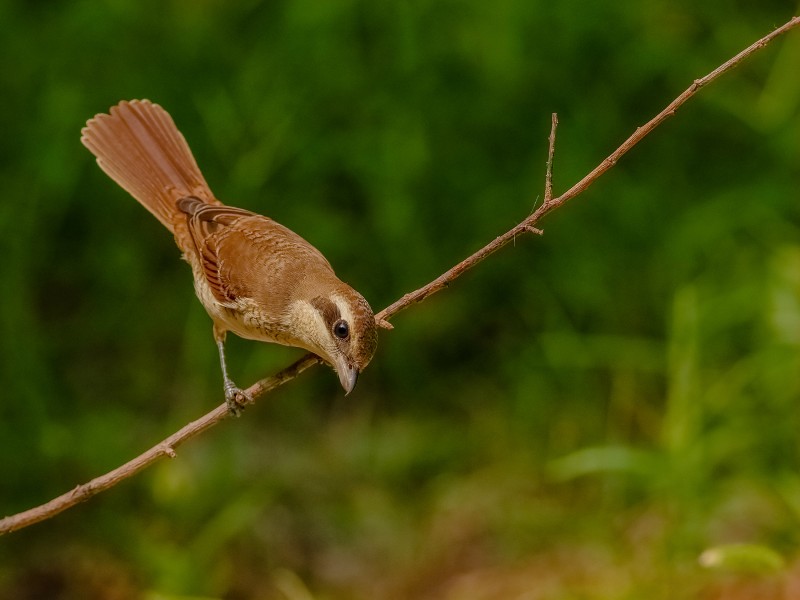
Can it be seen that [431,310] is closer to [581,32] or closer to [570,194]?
[581,32]

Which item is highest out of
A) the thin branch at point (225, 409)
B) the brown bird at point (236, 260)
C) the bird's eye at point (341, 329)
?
the brown bird at point (236, 260)

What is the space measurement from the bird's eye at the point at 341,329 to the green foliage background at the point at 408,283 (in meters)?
2.31

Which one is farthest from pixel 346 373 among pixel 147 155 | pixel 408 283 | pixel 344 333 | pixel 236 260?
pixel 408 283

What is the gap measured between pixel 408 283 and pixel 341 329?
3041mm

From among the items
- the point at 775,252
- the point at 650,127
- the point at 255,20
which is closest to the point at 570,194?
the point at 650,127

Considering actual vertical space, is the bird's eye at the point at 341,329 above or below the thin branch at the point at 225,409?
above

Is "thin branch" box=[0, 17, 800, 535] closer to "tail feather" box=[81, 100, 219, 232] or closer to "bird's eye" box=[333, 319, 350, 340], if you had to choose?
"bird's eye" box=[333, 319, 350, 340]

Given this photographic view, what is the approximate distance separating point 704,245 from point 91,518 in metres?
3.47

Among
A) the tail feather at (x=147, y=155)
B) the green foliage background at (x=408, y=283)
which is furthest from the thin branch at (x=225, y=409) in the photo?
the green foliage background at (x=408, y=283)

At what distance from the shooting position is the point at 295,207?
5465mm

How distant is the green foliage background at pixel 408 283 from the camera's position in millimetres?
4828

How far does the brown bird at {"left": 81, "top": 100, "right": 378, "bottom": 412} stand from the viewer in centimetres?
253

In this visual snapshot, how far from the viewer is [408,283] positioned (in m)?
5.52

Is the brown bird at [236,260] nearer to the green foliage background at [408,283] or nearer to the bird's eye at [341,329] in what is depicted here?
the bird's eye at [341,329]
